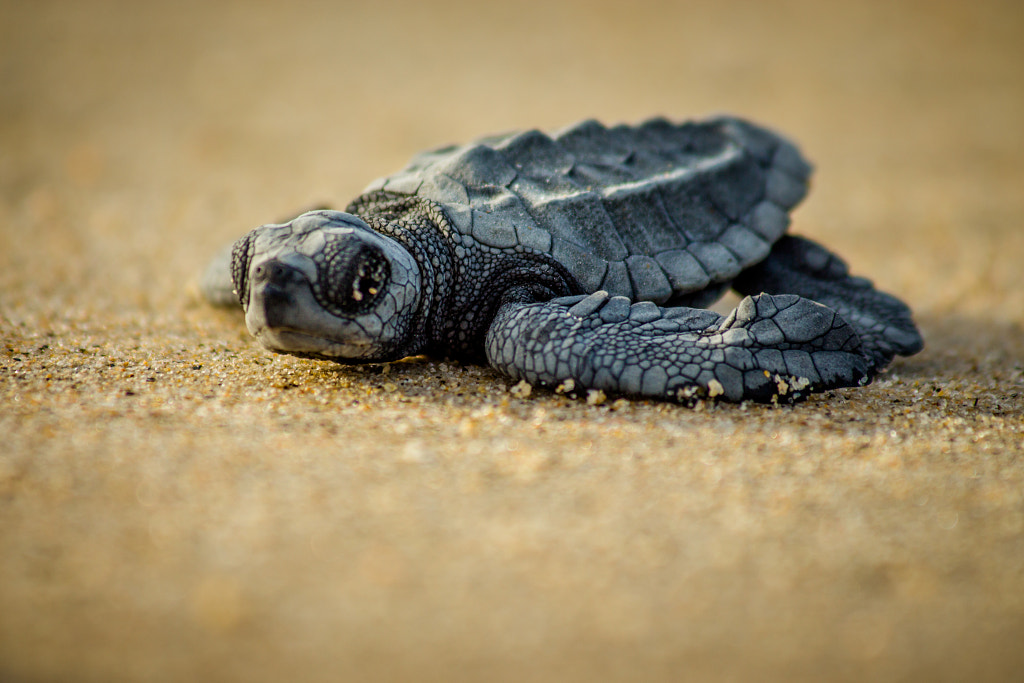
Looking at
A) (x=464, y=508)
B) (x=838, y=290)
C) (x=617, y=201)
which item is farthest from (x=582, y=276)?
(x=838, y=290)

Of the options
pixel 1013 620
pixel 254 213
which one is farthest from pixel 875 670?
pixel 254 213

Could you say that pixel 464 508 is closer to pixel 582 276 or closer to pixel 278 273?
pixel 278 273

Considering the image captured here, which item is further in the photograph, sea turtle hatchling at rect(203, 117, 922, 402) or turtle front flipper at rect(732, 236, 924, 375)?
turtle front flipper at rect(732, 236, 924, 375)

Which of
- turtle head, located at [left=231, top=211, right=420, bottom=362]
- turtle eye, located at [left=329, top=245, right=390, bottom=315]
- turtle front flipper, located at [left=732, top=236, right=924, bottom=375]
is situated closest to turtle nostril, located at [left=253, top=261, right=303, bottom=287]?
turtle head, located at [left=231, top=211, right=420, bottom=362]

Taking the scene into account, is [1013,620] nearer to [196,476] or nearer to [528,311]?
[528,311]

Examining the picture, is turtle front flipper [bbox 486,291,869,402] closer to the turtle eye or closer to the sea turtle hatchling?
the sea turtle hatchling

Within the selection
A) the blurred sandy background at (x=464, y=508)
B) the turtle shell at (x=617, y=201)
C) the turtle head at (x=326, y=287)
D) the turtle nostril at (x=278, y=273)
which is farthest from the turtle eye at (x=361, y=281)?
the turtle shell at (x=617, y=201)

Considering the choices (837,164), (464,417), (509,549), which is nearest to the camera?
(509,549)
